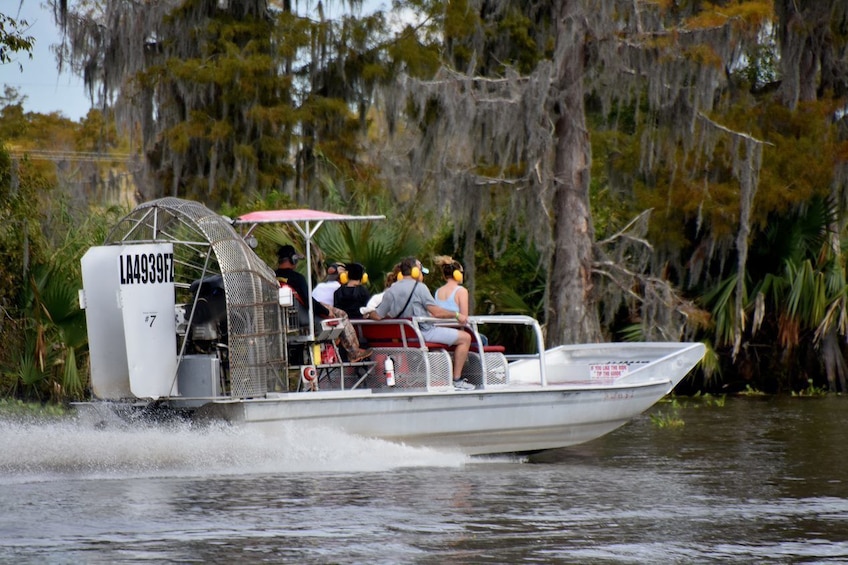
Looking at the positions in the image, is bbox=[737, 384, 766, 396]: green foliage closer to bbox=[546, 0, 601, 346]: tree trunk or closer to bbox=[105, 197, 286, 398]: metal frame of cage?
bbox=[546, 0, 601, 346]: tree trunk

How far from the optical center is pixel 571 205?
21.1 metres

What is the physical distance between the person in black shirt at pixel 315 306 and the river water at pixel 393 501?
3.70 feet

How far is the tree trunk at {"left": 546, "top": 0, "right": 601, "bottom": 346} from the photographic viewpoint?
20766mm

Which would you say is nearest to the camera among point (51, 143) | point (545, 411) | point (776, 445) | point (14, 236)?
point (545, 411)

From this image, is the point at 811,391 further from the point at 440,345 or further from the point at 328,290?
the point at 328,290

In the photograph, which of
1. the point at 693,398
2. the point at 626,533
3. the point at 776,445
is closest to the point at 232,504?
the point at 626,533

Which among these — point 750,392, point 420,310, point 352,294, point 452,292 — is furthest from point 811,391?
point 352,294

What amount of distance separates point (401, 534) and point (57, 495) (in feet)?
10.7

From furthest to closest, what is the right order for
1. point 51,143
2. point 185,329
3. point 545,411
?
point 51,143 < point 545,411 < point 185,329

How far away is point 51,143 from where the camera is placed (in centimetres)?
5656

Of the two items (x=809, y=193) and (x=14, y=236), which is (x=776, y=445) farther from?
(x=14, y=236)

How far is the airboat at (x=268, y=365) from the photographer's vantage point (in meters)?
12.4

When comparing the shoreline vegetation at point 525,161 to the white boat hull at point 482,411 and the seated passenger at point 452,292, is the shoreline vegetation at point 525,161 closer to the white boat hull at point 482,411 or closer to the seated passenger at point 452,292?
the seated passenger at point 452,292

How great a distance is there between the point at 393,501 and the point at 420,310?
3569 millimetres
